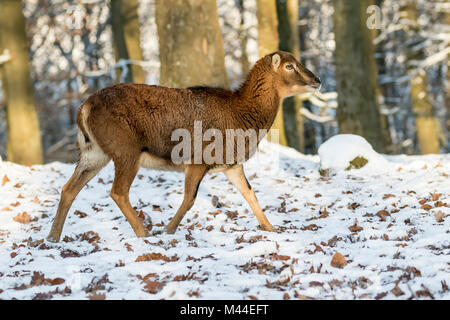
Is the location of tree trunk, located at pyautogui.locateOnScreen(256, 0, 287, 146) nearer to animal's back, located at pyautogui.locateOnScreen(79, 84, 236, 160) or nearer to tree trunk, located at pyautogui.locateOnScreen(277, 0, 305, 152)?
tree trunk, located at pyautogui.locateOnScreen(277, 0, 305, 152)

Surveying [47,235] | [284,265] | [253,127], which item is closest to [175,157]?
[253,127]

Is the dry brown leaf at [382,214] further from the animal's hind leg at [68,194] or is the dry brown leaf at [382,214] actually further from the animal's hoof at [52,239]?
the animal's hoof at [52,239]

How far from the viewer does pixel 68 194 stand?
22.1 feet

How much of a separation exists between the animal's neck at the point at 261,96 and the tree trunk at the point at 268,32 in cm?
752

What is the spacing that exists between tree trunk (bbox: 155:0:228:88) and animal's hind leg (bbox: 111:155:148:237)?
14.1ft

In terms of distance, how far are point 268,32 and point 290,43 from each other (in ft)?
6.89

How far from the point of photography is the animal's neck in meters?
7.41

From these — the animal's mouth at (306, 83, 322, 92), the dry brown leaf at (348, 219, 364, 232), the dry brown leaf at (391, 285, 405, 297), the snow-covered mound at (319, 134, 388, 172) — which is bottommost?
the dry brown leaf at (348, 219, 364, 232)

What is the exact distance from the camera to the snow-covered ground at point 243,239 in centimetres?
439

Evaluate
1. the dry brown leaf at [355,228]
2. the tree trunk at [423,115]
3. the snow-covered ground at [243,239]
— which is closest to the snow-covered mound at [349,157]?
the snow-covered ground at [243,239]

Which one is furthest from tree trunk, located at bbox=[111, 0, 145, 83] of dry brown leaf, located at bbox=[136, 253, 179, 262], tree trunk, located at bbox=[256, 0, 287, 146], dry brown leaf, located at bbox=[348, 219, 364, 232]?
dry brown leaf, located at bbox=[136, 253, 179, 262]

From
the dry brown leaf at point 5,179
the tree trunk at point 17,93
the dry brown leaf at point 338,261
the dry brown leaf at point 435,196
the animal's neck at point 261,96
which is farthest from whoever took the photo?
the tree trunk at point 17,93

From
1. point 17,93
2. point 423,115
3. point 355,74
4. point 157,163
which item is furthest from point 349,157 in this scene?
point 423,115

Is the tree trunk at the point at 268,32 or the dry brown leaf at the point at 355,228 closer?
the dry brown leaf at the point at 355,228
